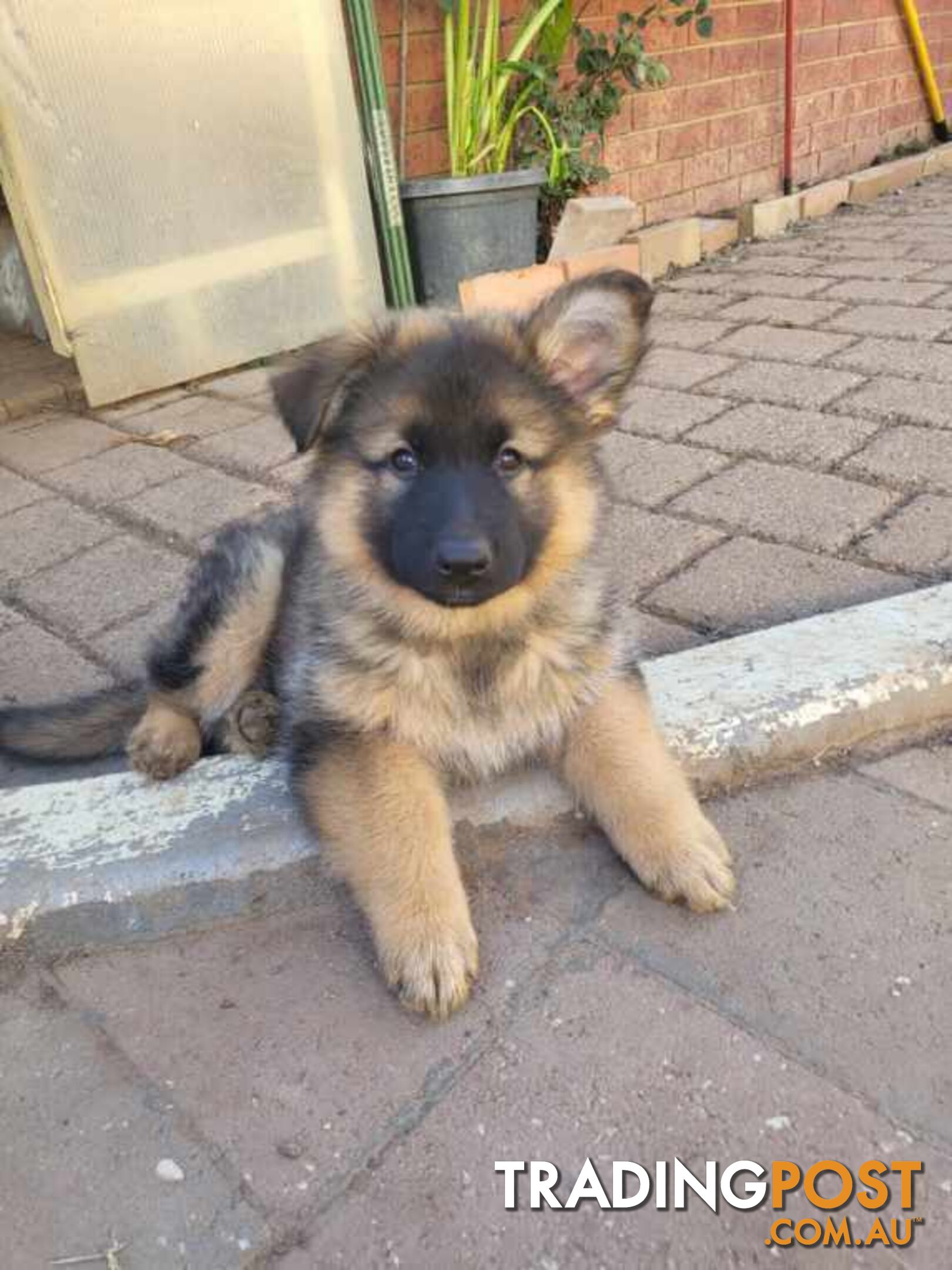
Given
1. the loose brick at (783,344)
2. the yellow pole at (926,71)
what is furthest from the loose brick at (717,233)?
the yellow pole at (926,71)

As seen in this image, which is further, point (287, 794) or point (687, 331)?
point (687, 331)

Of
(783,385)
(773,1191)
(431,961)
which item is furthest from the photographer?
(783,385)

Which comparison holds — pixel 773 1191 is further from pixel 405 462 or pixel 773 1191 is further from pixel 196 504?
pixel 196 504

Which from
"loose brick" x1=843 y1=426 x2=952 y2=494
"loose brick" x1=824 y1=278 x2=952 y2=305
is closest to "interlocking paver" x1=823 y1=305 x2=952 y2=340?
"loose brick" x1=824 y1=278 x2=952 y2=305

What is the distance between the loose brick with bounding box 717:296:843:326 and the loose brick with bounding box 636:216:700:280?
88 centimetres

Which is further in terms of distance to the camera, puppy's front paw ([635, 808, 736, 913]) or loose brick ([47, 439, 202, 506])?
loose brick ([47, 439, 202, 506])

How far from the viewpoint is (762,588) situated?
111 inches

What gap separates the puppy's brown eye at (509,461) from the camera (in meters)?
1.94

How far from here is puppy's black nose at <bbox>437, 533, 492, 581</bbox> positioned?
174 centimetres

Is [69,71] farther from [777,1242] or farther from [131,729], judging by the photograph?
[777,1242]

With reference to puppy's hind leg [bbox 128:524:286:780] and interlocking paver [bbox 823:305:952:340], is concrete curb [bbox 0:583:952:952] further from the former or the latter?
interlocking paver [bbox 823:305:952:340]

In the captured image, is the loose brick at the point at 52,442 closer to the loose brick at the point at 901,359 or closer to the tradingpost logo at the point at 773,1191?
the loose brick at the point at 901,359

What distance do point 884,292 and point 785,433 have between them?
216 cm

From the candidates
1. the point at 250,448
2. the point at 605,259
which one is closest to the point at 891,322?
the point at 605,259
